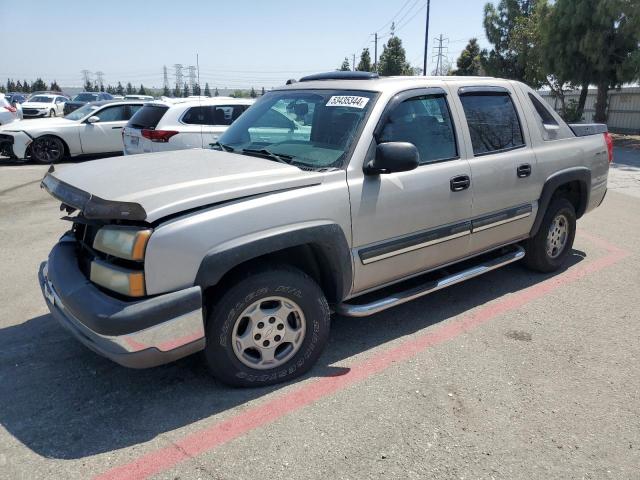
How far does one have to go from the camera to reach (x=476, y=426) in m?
2.94

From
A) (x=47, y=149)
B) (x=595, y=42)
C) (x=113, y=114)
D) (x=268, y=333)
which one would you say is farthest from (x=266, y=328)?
(x=595, y=42)

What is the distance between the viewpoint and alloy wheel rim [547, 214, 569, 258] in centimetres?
520

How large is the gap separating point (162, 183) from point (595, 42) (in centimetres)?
2331

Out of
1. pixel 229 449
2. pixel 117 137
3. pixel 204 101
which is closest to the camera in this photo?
pixel 229 449

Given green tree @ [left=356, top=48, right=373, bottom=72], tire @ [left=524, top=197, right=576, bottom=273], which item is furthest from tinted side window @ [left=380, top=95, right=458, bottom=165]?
green tree @ [left=356, top=48, right=373, bottom=72]

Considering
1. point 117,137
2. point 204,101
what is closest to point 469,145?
point 204,101

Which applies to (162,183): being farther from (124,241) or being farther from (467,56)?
(467,56)

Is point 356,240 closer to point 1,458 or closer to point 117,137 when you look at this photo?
point 1,458

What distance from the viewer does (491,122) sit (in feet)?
14.6

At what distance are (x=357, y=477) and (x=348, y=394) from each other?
707 millimetres

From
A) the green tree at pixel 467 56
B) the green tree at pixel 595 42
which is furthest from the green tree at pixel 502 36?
the green tree at pixel 467 56

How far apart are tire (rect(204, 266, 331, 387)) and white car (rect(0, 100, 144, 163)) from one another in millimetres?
11904

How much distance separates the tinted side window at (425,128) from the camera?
374cm

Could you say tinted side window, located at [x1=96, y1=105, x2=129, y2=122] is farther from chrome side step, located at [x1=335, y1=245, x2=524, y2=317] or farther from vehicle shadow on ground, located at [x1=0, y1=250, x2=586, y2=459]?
chrome side step, located at [x1=335, y1=245, x2=524, y2=317]
